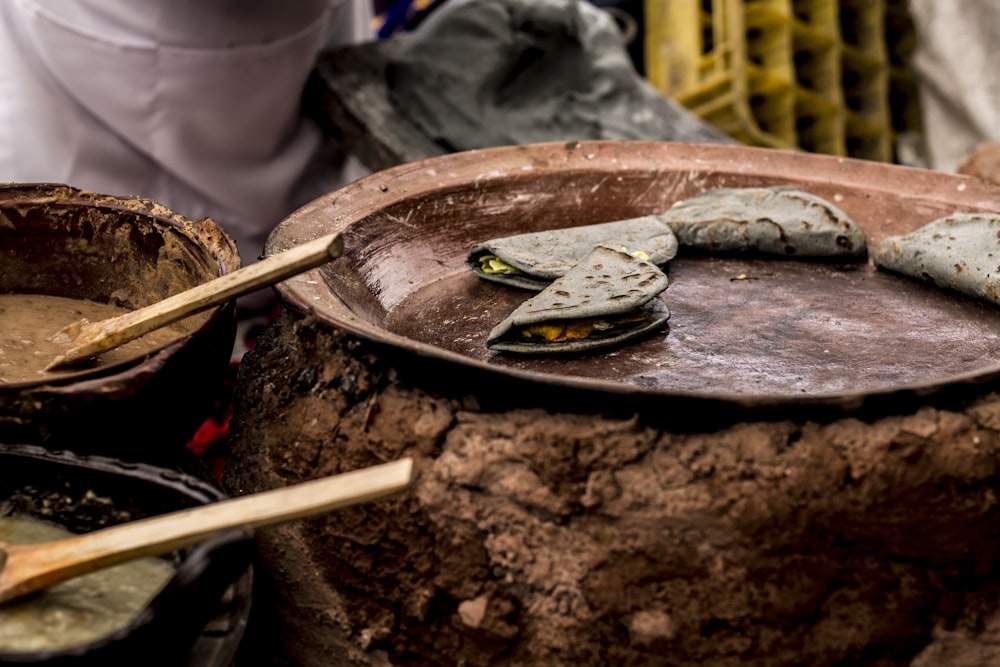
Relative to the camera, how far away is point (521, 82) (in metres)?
3.43

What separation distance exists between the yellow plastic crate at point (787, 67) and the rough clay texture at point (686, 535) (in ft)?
9.71

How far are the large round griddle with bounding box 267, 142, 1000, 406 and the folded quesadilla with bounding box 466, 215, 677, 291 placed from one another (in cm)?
4

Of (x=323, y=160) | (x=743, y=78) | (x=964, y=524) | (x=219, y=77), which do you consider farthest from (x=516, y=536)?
(x=743, y=78)

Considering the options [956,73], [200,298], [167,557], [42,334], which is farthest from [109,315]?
[956,73]

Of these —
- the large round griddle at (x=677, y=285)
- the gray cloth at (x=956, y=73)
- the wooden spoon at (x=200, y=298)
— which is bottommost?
the gray cloth at (x=956, y=73)

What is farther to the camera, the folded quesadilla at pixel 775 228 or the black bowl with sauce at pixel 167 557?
the folded quesadilla at pixel 775 228

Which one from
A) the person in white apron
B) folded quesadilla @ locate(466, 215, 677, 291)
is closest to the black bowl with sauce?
folded quesadilla @ locate(466, 215, 677, 291)

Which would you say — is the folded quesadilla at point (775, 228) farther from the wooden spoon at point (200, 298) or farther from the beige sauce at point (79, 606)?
the beige sauce at point (79, 606)

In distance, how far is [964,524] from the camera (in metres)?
1.27

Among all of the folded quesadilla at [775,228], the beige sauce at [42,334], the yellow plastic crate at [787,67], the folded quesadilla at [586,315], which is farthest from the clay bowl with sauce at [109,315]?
the yellow plastic crate at [787,67]

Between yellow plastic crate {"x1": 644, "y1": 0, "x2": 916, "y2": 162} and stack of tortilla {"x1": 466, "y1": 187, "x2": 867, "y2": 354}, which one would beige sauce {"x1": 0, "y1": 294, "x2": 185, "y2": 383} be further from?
yellow plastic crate {"x1": 644, "y1": 0, "x2": 916, "y2": 162}

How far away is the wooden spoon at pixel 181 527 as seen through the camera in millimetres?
1022

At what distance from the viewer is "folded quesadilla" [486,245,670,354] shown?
153 cm

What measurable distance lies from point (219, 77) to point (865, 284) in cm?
186
